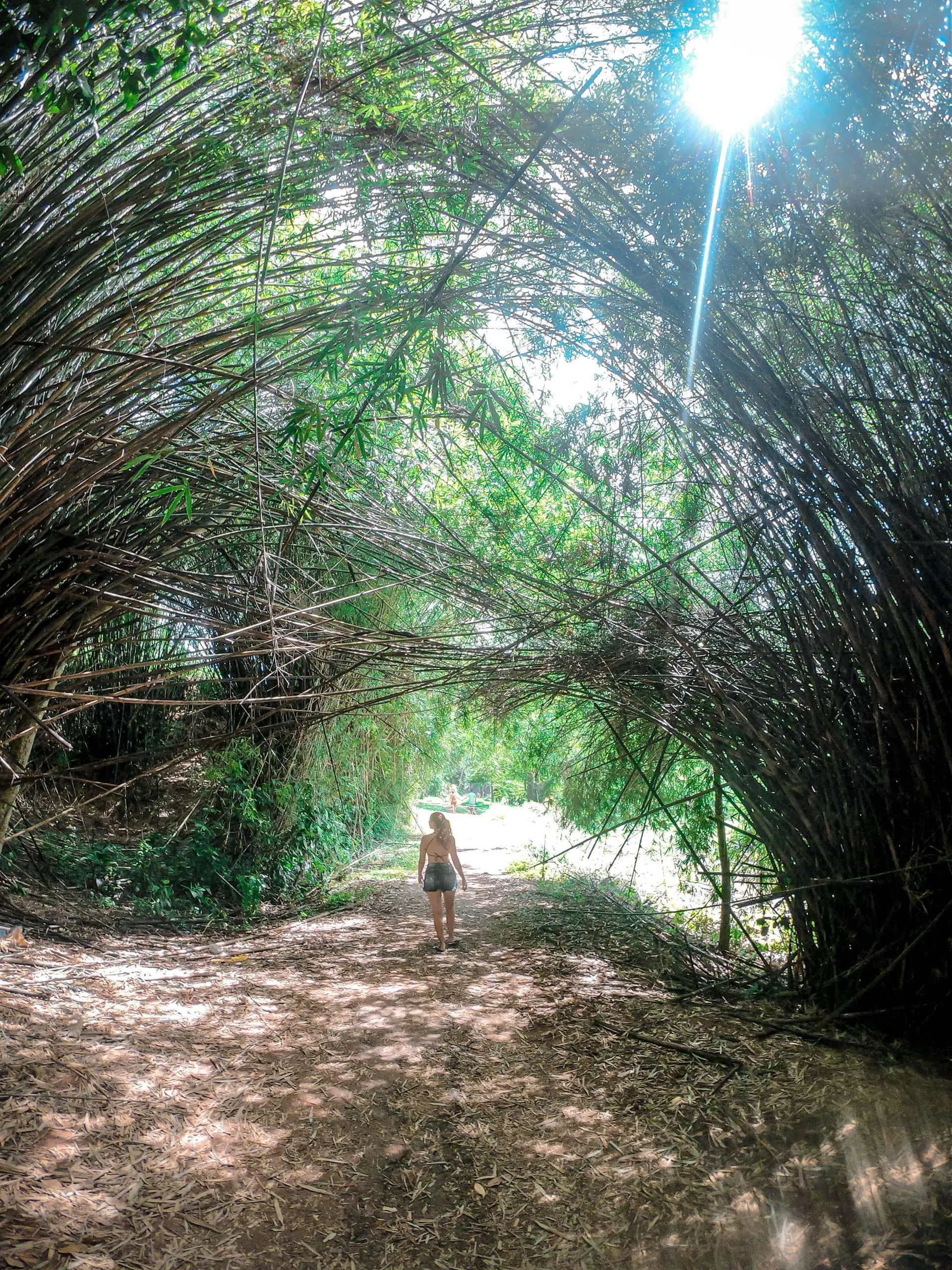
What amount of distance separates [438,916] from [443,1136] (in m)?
2.20

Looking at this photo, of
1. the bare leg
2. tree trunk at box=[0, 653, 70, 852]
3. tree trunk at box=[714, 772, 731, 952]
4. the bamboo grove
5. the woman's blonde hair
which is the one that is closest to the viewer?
the bamboo grove

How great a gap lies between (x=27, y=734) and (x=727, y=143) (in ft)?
10.7

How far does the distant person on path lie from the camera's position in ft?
14.9

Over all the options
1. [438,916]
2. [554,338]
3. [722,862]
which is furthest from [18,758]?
[722,862]

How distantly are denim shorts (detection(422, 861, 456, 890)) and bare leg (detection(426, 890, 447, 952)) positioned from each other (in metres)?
0.05

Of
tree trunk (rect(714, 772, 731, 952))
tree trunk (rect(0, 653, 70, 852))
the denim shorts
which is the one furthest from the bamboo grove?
the denim shorts

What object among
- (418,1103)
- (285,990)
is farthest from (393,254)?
(285,990)

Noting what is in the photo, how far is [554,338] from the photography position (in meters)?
3.04

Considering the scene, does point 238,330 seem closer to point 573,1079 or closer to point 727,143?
point 727,143

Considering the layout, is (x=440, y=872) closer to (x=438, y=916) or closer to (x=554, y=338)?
(x=438, y=916)

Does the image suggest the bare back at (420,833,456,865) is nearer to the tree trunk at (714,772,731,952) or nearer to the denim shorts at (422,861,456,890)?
the denim shorts at (422,861,456,890)

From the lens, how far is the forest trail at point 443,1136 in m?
1.79

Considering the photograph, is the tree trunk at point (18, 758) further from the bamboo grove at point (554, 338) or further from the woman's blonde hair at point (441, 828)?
the woman's blonde hair at point (441, 828)

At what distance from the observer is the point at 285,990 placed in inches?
145
